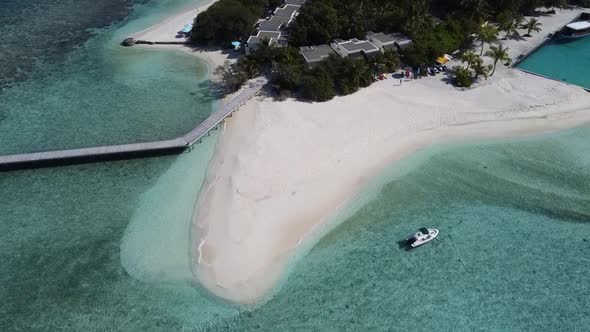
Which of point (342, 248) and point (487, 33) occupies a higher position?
point (487, 33)

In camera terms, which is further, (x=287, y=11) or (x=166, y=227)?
(x=287, y=11)

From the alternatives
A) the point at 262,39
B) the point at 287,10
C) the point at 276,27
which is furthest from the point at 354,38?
the point at 287,10

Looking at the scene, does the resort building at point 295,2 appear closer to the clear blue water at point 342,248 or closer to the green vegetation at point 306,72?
the green vegetation at point 306,72

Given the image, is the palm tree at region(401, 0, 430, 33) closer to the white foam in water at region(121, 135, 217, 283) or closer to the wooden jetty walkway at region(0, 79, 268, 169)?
the wooden jetty walkway at region(0, 79, 268, 169)

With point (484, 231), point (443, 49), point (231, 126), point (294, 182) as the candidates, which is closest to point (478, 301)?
point (484, 231)

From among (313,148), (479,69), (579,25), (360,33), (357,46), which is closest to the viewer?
(313,148)

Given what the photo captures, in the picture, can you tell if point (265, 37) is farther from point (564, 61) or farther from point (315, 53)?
point (564, 61)
